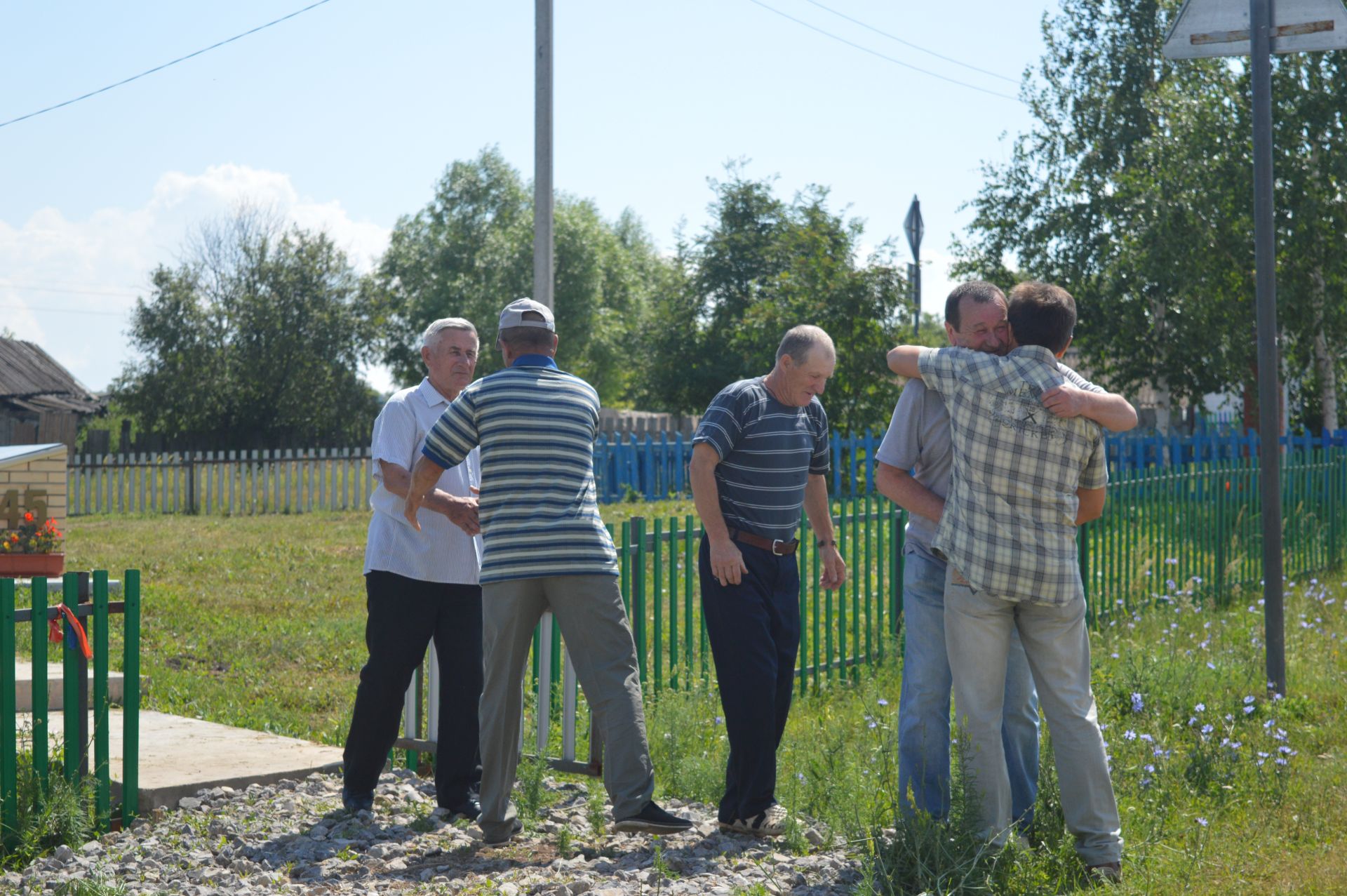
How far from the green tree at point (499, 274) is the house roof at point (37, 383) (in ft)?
36.7

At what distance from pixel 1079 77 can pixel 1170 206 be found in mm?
10251

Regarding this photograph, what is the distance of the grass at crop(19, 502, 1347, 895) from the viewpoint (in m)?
3.86

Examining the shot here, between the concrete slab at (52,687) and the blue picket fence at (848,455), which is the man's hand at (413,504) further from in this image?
the blue picket fence at (848,455)

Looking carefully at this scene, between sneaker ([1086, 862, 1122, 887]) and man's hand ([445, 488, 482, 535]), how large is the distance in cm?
222

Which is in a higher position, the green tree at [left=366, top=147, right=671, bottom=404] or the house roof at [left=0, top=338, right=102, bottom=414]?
the green tree at [left=366, top=147, right=671, bottom=404]

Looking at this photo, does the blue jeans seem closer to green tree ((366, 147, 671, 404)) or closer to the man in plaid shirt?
the man in plaid shirt

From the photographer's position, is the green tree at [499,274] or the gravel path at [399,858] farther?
the green tree at [499,274]

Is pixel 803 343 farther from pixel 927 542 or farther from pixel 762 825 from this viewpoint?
pixel 762 825

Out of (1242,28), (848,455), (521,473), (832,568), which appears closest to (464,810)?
(521,473)

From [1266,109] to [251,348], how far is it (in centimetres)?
3092

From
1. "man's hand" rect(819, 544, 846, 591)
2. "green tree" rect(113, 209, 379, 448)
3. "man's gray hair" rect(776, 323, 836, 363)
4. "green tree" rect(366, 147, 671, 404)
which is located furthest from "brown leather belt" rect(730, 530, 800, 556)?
"green tree" rect(366, 147, 671, 404)

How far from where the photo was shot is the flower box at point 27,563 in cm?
1059

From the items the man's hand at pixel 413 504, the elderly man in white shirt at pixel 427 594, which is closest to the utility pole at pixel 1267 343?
the elderly man in white shirt at pixel 427 594

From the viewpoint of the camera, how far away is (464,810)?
4590 mm
